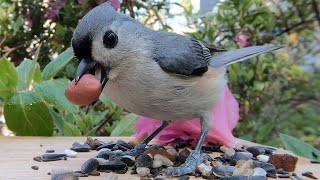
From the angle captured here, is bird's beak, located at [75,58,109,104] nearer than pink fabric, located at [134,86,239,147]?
Yes

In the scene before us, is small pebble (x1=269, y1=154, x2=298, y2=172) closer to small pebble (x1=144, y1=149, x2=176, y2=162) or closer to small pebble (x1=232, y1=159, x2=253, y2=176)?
small pebble (x1=232, y1=159, x2=253, y2=176)

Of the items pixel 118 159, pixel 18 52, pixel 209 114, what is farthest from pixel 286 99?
pixel 118 159

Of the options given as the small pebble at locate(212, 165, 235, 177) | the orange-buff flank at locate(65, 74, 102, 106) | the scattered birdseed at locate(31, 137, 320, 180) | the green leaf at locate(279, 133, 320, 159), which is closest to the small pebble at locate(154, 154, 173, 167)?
the scattered birdseed at locate(31, 137, 320, 180)

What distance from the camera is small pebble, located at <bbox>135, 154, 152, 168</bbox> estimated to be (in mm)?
970

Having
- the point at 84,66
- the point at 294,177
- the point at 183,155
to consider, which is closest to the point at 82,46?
the point at 84,66

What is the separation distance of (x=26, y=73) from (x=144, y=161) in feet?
1.54

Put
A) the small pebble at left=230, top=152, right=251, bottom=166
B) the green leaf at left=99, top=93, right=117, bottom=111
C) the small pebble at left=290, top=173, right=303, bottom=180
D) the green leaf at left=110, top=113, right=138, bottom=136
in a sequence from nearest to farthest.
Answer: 1. the small pebble at left=290, top=173, right=303, bottom=180
2. the small pebble at left=230, top=152, right=251, bottom=166
3. the green leaf at left=99, top=93, right=117, bottom=111
4. the green leaf at left=110, top=113, right=138, bottom=136

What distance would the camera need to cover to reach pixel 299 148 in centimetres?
119

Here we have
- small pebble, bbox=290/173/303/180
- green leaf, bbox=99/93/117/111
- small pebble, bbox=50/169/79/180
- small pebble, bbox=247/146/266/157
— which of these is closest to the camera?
small pebble, bbox=50/169/79/180

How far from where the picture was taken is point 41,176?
0.86 meters

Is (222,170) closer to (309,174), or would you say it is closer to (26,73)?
(309,174)

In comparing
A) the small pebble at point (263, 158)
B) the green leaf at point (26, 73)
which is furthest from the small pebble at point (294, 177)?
the green leaf at point (26, 73)

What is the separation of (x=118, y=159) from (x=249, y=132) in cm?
110

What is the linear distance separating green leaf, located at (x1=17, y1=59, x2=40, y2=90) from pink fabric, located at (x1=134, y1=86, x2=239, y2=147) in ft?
0.97
